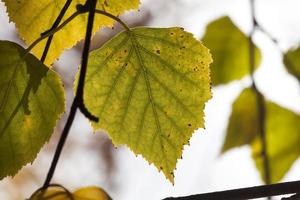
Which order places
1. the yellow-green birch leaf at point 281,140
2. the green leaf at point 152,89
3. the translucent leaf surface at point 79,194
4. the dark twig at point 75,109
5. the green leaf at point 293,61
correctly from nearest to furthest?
the dark twig at point 75,109
the translucent leaf surface at point 79,194
the green leaf at point 152,89
the green leaf at point 293,61
the yellow-green birch leaf at point 281,140

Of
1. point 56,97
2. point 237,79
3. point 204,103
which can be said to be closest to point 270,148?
point 237,79

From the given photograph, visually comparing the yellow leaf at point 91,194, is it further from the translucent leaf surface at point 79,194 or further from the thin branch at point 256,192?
the thin branch at point 256,192

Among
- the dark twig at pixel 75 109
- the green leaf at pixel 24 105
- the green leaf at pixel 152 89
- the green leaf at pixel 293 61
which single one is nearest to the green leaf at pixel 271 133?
the green leaf at pixel 293 61

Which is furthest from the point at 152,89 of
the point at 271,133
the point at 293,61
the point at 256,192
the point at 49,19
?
the point at 271,133

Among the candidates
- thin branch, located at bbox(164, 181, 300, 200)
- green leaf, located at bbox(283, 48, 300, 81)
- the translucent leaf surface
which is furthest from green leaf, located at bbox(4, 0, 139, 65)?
green leaf, located at bbox(283, 48, 300, 81)

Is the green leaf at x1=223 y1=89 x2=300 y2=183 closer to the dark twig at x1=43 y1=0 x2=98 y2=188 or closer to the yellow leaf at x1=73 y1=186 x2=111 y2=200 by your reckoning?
the yellow leaf at x1=73 y1=186 x2=111 y2=200

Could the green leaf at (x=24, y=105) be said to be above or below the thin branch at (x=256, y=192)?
above

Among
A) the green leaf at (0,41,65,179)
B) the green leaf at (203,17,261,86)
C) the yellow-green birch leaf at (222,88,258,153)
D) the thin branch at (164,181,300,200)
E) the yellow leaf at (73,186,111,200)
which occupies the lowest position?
the thin branch at (164,181,300,200)

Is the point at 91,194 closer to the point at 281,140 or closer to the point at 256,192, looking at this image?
the point at 256,192
